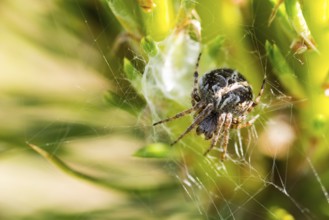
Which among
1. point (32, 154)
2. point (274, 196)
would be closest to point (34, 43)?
point (32, 154)

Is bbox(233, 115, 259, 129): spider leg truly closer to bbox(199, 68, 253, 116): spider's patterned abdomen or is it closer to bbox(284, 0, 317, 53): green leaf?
bbox(199, 68, 253, 116): spider's patterned abdomen

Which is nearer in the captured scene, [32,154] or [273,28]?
[273,28]

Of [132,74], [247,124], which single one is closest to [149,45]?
[132,74]

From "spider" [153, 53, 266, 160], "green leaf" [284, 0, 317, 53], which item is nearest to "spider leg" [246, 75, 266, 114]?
"spider" [153, 53, 266, 160]

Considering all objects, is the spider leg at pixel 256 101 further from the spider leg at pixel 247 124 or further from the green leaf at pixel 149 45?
the green leaf at pixel 149 45

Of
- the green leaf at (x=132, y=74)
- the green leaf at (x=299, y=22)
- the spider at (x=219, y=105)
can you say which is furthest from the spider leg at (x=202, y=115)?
the green leaf at (x=299, y=22)

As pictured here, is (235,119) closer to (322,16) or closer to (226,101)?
(226,101)
